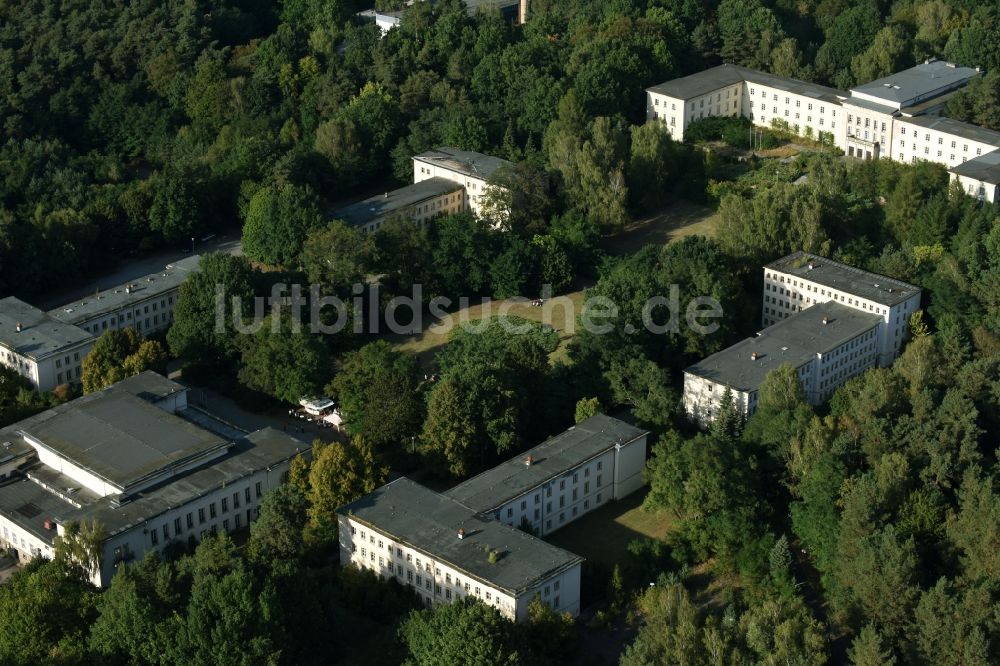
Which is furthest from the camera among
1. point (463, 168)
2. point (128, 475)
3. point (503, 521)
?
point (463, 168)

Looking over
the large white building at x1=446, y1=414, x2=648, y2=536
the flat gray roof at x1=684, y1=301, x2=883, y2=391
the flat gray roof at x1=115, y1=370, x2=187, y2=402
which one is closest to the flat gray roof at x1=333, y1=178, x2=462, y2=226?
the flat gray roof at x1=115, y1=370, x2=187, y2=402

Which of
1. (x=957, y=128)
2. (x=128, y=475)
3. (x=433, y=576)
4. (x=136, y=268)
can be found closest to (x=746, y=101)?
(x=957, y=128)

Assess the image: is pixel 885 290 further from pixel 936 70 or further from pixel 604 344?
pixel 936 70

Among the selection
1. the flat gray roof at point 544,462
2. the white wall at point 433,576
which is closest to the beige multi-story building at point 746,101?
the flat gray roof at point 544,462

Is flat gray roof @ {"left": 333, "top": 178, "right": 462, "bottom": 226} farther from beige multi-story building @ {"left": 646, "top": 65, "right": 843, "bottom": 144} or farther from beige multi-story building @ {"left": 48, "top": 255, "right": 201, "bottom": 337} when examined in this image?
beige multi-story building @ {"left": 646, "top": 65, "right": 843, "bottom": 144}

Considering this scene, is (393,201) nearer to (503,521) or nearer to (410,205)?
(410,205)
